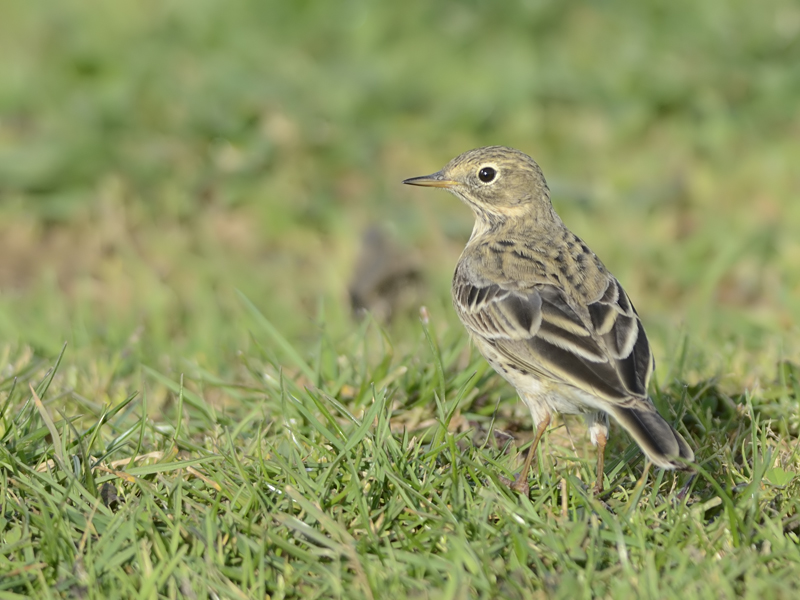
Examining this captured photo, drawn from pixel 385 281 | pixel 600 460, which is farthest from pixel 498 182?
pixel 385 281

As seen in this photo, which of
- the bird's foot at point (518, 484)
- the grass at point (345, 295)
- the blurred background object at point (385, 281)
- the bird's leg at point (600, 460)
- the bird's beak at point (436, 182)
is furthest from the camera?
the blurred background object at point (385, 281)

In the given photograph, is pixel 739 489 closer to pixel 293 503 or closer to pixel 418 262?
pixel 293 503

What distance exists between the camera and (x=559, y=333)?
475 cm

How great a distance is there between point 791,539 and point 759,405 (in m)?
1.43

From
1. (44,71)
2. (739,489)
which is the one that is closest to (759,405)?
(739,489)

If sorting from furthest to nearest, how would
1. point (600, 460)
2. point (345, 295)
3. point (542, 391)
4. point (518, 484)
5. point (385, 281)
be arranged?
point (345, 295)
point (385, 281)
point (542, 391)
point (600, 460)
point (518, 484)

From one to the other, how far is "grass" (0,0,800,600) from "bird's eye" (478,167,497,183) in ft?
3.30

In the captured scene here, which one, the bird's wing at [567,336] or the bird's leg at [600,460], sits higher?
the bird's wing at [567,336]

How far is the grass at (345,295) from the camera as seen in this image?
404cm

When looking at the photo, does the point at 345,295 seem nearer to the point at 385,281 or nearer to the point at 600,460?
the point at 385,281

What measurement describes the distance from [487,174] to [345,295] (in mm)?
2453

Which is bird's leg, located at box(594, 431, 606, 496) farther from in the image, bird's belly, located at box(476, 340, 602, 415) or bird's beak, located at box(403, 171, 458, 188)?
bird's beak, located at box(403, 171, 458, 188)

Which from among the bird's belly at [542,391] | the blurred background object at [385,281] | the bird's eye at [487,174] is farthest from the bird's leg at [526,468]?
the blurred background object at [385,281]

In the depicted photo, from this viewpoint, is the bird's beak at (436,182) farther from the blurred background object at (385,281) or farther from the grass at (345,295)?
the blurred background object at (385,281)
